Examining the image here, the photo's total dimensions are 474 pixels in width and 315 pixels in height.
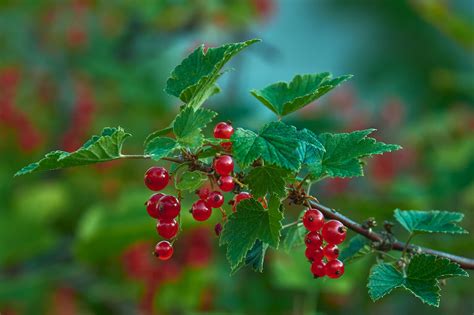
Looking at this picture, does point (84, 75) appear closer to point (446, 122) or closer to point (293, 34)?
point (446, 122)

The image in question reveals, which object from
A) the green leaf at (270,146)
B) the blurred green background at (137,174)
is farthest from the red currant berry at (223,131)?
the blurred green background at (137,174)

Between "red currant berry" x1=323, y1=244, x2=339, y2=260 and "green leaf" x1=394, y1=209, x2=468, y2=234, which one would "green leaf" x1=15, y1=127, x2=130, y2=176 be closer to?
"red currant berry" x1=323, y1=244, x2=339, y2=260

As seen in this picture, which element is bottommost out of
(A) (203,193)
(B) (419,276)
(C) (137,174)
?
(B) (419,276)

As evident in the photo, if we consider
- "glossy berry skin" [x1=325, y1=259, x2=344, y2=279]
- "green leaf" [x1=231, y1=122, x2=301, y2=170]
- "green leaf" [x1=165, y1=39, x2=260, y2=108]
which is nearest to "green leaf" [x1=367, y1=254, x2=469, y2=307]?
"glossy berry skin" [x1=325, y1=259, x2=344, y2=279]

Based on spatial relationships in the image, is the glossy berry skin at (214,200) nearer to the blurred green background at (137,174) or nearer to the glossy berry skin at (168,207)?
the glossy berry skin at (168,207)

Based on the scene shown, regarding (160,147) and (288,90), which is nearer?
(160,147)

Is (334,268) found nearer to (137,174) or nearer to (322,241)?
(322,241)

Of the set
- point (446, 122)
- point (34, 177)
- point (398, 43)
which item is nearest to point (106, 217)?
point (34, 177)

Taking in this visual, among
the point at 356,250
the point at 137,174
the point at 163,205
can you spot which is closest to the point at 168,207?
the point at 163,205
